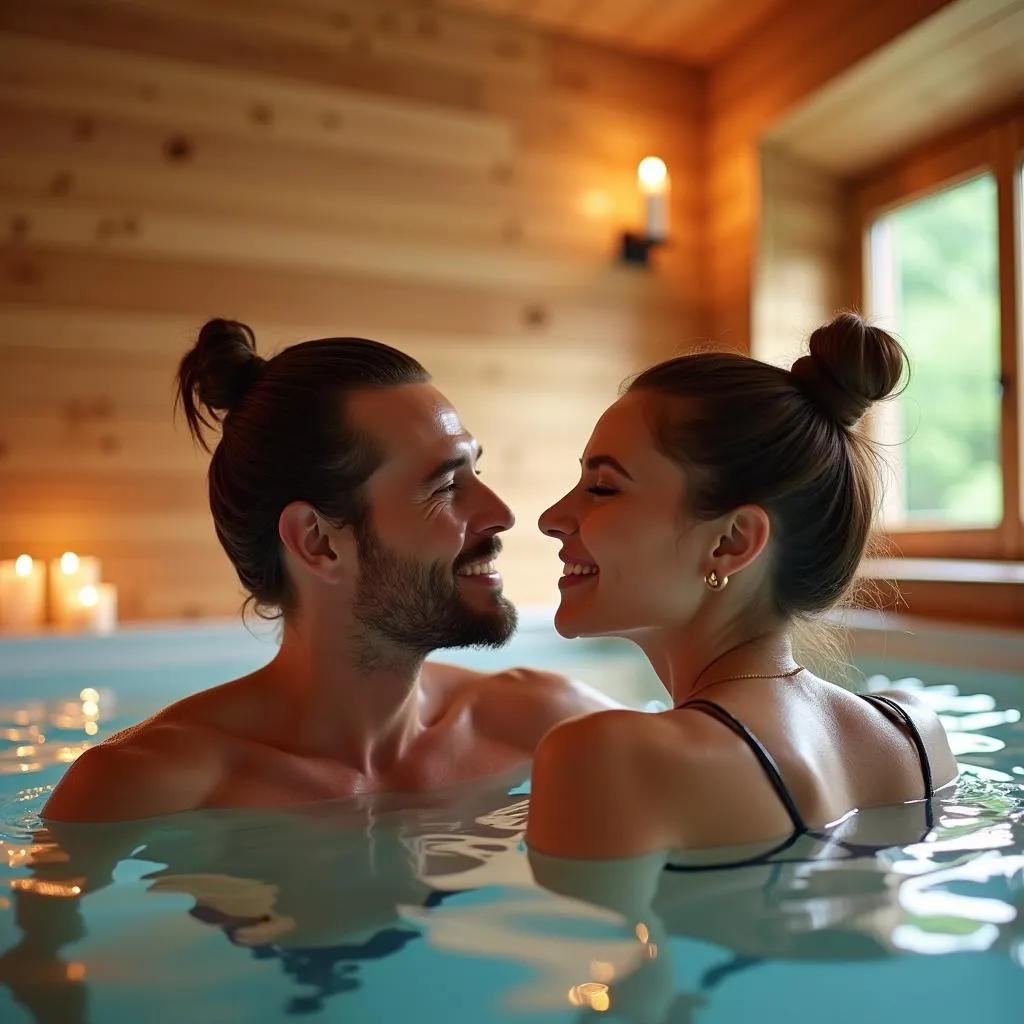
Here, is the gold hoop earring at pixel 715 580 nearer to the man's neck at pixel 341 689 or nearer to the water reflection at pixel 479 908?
the water reflection at pixel 479 908

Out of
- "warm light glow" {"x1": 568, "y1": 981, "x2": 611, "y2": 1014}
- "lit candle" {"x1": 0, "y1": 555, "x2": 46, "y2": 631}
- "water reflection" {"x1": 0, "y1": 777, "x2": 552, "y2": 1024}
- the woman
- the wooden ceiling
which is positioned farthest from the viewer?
the wooden ceiling

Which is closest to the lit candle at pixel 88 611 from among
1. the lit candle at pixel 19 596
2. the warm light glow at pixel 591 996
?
the lit candle at pixel 19 596

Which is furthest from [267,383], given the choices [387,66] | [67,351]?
[387,66]

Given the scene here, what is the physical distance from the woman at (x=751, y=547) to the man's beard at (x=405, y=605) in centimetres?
31

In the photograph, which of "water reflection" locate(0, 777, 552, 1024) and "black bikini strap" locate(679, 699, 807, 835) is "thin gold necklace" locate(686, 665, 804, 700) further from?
"water reflection" locate(0, 777, 552, 1024)

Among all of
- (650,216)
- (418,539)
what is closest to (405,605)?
(418,539)

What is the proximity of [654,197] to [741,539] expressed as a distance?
365cm

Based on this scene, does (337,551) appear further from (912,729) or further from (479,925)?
(912,729)

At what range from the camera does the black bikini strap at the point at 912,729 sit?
1365 millimetres

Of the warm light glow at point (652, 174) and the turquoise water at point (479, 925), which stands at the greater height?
the warm light glow at point (652, 174)

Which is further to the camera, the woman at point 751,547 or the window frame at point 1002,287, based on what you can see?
the window frame at point 1002,287

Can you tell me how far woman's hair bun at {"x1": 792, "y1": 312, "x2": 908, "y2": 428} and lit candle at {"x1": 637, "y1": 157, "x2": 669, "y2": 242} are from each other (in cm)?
345

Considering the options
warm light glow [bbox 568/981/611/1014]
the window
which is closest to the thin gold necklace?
warm light glow [bbox 568/981/611/1014]

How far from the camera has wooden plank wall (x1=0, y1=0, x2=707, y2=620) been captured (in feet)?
12.6
